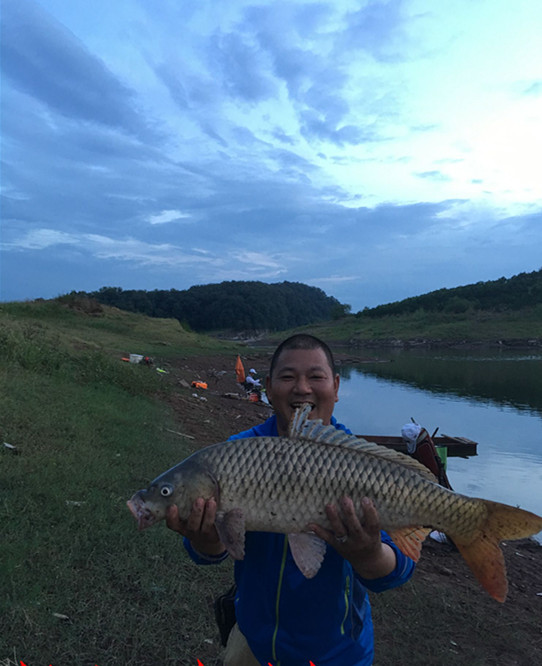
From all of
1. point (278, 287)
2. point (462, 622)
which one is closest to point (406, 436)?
point (462, 622)

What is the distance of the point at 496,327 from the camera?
59531 mm

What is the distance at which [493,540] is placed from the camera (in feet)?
6.53

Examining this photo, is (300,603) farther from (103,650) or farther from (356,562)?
(103,650)

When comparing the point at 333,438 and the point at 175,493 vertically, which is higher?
the point at 333,438

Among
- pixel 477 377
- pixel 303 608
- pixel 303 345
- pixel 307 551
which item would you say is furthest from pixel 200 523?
pixel 477 377

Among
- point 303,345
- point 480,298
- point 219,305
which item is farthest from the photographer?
point 219,305

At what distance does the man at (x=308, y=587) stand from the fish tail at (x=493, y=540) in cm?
28

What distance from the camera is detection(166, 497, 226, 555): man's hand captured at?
6.44ft

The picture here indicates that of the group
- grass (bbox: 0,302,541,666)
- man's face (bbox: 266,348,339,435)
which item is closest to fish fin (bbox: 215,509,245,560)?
man's face (bbox: 266,348,339,435)

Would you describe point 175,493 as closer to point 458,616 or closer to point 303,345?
point 303,345

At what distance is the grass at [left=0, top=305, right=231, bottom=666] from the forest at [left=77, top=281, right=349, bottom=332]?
2691 inches

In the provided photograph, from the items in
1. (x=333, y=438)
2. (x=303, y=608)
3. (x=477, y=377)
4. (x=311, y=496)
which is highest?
(x=333, y=438)

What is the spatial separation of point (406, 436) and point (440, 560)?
1.60 metres

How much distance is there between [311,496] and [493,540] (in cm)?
77
